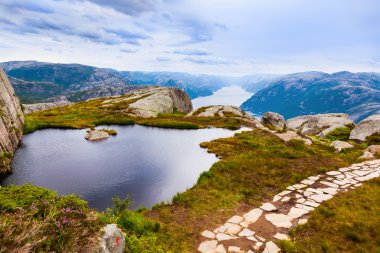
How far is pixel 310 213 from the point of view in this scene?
42.7 feet

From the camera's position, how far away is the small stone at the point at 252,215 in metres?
12.6

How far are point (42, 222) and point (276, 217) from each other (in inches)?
416

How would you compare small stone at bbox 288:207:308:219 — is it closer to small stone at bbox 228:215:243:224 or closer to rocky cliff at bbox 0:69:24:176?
small stone at bbox 228:215:243:224

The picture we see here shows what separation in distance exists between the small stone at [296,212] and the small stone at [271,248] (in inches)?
Answer: 115

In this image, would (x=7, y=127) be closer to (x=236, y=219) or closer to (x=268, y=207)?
(x=236, y=219)

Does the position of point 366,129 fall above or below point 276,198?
below

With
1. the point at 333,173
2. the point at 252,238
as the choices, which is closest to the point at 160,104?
the point at 333,173

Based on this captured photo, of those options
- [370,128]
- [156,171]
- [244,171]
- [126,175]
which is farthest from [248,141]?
[370,128]

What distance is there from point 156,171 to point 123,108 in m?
39.8

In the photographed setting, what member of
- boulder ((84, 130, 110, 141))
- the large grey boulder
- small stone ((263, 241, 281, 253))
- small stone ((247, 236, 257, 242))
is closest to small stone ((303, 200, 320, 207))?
small stone ((263, 241, 281, 253))

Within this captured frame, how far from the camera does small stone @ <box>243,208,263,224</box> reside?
1262cm

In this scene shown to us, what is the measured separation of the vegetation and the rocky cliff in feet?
44.2

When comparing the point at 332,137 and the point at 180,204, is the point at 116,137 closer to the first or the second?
the point at 180,204

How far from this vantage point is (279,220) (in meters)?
12.5
